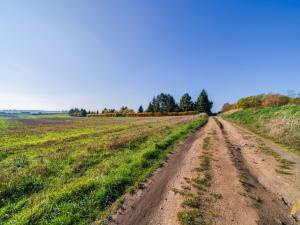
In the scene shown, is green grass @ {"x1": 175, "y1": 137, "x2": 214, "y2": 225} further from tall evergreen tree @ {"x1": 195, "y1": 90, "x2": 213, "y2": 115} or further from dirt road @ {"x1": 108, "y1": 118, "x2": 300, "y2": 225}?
tall evergreen tree @ {"x1": 195, "y1": 90, "x2": 213, "y2": 115}

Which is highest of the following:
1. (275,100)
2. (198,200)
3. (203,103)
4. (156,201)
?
(203,103)

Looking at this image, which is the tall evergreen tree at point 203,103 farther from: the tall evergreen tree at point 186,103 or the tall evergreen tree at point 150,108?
the tall evergreen tree at point 150,108

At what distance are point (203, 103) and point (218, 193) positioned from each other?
86.0m

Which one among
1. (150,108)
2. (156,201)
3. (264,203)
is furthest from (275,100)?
(150,108)

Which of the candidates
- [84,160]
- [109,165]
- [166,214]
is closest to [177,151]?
[109,165]

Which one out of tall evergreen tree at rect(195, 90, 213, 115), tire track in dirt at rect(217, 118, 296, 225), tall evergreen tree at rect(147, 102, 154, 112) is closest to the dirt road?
tire track in dirt at rect(217, 118, 296, 225)

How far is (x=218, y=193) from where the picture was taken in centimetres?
667

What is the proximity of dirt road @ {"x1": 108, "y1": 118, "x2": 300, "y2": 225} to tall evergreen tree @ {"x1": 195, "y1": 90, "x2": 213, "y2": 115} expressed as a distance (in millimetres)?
80172

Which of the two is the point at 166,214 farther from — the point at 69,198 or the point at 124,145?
the point at 124,145

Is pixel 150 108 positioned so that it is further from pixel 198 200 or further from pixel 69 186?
pixel 198 200

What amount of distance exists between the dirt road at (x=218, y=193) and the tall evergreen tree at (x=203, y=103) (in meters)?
80.2

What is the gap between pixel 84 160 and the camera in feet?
36.7

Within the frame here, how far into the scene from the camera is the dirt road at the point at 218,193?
5312 millimetres

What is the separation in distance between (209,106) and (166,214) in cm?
9103
